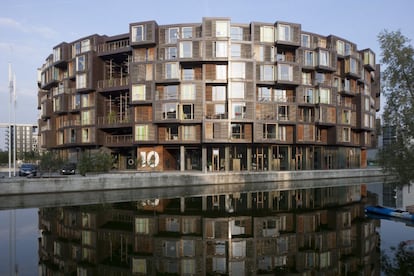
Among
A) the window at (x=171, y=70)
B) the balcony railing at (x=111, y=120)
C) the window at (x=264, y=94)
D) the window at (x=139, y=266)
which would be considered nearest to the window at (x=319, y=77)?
the window at (x=264, y=94)

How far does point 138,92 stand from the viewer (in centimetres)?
4922

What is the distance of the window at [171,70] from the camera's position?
157 ft

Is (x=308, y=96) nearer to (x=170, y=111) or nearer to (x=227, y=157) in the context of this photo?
(x=227, y=157)

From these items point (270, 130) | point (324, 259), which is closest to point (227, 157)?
point (270, 130)

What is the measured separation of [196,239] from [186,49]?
1473 inches

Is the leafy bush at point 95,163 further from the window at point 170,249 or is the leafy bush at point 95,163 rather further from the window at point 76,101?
the window at point 76,101

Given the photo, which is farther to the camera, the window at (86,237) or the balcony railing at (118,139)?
the balcony railing at (118,139)

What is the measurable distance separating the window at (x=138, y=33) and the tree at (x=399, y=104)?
38165mm

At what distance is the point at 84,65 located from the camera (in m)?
55.2

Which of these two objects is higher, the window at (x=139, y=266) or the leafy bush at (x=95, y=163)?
the leafy bush at (x=95, y=163)

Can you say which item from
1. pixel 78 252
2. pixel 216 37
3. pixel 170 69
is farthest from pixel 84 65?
pixel 78 252

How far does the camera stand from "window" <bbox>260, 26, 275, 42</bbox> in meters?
49.5

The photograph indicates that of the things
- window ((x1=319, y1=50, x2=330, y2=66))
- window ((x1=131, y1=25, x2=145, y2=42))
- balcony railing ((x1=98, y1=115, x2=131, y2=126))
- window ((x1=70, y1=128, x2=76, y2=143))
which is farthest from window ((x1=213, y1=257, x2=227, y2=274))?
window ((x1=70, y1=128, x2=76, y2=143))

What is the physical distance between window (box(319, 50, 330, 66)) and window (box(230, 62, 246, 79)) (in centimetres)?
1442
